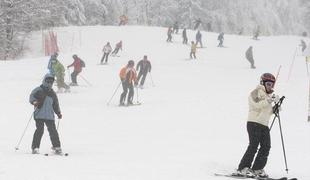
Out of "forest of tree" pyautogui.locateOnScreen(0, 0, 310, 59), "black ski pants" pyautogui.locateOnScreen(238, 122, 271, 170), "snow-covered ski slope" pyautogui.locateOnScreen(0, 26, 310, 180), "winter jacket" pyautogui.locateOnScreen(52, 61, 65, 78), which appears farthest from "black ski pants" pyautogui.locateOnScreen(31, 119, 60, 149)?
"forest of tree" pyautogui.locateOnScreen(0, 0, 310, 59)

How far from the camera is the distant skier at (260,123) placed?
916 centimetres

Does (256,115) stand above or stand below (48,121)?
above

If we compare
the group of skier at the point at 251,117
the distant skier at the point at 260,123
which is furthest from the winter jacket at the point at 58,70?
the distant skier at the point at 260,123

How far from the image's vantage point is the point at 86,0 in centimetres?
5831

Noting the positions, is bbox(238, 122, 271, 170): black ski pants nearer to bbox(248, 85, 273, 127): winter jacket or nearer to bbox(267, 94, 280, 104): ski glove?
bbox(248, 85, 273, 127): winter jacket

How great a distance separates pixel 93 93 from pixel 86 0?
3526 cm

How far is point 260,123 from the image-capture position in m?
9.23

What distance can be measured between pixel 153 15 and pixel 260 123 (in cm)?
6273

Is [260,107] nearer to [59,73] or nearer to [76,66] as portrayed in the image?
[59,73]

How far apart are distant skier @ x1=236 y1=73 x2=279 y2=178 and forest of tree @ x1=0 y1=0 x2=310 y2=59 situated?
3787cm

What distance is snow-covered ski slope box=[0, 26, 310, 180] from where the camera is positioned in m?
10.0

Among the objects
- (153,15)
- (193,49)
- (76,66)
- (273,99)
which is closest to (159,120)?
(76,66)

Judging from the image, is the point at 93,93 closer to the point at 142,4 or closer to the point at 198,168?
the point at 198,168

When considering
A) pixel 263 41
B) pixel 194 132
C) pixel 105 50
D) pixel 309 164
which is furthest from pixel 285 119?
pixel 263 41
